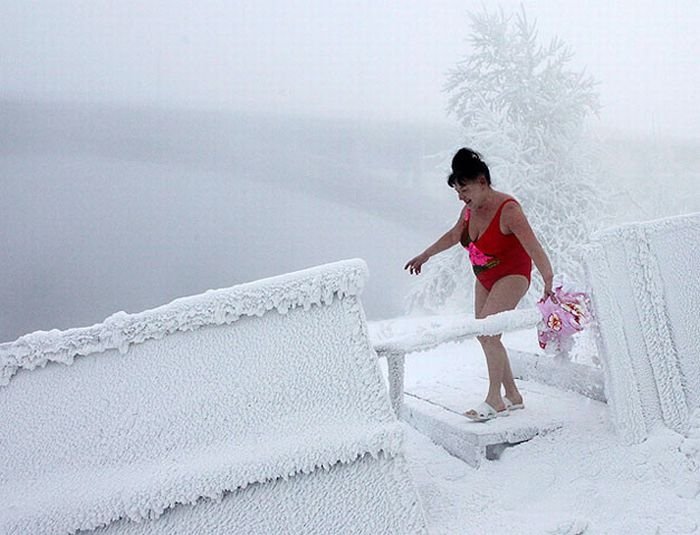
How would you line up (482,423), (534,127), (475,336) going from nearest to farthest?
1. (475,336)
2. (482,423)
3. (534,127)

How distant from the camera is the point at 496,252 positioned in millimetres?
3027

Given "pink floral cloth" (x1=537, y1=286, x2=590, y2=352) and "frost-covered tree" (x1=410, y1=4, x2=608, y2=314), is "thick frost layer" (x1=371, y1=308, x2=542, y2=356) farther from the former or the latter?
"frost-covered tree" (x1=410, y1=4, x2=608, y2=314)

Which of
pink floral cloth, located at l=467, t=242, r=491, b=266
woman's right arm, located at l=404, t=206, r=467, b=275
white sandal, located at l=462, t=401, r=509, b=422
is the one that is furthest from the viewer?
woman's right arm, located at l=404, t=206, r=467, b=275

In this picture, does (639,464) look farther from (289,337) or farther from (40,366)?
(40,366)

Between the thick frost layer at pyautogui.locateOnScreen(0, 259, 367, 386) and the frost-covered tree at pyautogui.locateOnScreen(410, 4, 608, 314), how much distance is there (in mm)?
9261

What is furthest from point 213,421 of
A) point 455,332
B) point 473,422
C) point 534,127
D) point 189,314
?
point 534,127

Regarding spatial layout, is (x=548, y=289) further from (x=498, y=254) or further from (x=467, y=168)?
(x=467, y=168)

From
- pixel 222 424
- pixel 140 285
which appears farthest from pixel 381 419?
pixel 140 285

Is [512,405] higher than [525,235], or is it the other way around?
[525,235]

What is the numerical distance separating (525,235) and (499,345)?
0.56 metres

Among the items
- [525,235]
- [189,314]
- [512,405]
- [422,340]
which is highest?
Result: [189,314]

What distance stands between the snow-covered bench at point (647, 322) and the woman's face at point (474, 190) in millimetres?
635

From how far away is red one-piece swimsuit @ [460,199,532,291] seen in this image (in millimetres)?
3000

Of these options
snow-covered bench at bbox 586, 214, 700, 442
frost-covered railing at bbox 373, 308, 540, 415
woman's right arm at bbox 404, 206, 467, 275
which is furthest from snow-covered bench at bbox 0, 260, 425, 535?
woman's right arm at bbox 404, 206, 467, 275
